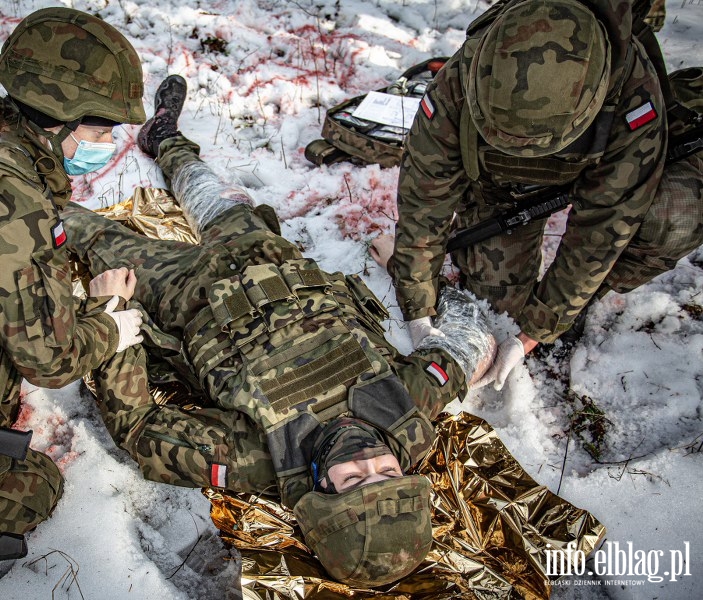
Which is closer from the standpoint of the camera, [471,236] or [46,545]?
[46,545]

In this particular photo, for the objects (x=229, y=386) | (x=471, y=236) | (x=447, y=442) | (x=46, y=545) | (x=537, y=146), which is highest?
(x=537, y=146)

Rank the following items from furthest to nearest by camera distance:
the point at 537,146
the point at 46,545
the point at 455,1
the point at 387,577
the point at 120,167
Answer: the point at 455,1 < the point at 120,167 < the point at 46,545 < the point at 537,146 < the point at 387,577

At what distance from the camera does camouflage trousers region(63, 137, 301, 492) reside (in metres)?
2.32

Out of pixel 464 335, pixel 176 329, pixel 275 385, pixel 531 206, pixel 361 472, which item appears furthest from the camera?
pixel 531 206

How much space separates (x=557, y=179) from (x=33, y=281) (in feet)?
7.49

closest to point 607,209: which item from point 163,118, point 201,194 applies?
point 201,194

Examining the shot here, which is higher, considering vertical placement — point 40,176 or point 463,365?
point 40,176

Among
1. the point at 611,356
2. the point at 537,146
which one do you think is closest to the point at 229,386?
the point at 537,146

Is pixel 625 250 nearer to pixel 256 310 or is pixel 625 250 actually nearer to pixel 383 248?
pixel 383 248

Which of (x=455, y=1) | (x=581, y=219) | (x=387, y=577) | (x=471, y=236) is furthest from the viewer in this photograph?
(x=455, y=1)

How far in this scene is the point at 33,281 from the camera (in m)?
1.94

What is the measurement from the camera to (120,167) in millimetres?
3852

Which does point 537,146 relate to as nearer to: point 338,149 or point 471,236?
point 471,236

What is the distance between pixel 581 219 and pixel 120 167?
305 centimetres
